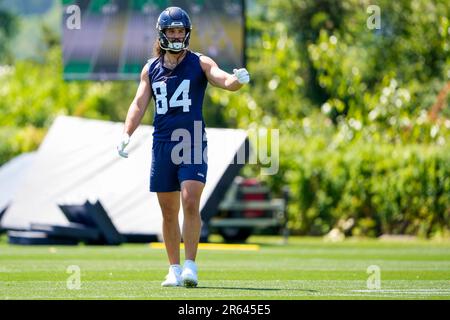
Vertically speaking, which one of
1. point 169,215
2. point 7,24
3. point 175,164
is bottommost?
point 169,215

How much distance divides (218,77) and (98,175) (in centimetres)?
1123

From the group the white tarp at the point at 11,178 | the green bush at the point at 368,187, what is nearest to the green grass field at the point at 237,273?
the white tarp at the point at 11,178

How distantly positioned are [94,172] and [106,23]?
17.0 ft

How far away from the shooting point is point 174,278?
9781 mm

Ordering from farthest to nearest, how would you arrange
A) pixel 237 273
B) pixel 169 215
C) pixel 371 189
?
pixel 371 189
pixel 237 273
pixel 169 215

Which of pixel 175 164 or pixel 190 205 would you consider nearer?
pixel 190 205

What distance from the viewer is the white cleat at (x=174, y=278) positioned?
9.73 m

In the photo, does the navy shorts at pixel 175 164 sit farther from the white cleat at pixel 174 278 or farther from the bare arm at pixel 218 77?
the white cleat at pixel 174 278

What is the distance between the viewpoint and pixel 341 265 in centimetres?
1330

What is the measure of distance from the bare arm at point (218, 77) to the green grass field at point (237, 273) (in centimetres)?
165

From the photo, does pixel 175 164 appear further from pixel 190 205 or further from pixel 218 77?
pixel 218 77

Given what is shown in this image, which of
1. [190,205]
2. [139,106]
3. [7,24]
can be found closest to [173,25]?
[139,106]
